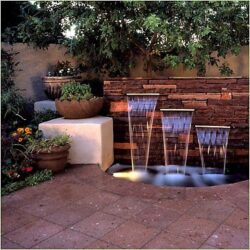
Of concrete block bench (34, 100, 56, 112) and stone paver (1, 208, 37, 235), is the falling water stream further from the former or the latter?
stone paver (1, 208, 37, 235)

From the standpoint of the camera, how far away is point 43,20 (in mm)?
5418

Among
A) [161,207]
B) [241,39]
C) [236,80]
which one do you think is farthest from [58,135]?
→ [241,39]

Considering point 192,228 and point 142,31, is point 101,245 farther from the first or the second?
point 142,31

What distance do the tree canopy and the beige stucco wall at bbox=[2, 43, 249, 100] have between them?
195 mm

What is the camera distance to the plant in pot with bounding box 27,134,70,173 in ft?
12.9

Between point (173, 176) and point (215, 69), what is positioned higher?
point (215, 69)

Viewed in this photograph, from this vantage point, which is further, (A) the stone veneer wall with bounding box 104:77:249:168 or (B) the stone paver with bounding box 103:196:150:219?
(A) the stone veneer wall with bounding box 104:77:249:168

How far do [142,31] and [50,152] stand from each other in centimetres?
257

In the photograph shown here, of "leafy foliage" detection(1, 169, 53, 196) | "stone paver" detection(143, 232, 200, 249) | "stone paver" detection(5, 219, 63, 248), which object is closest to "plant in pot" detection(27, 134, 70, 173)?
"leafy foliage" detection(1, 169, 53, 196)

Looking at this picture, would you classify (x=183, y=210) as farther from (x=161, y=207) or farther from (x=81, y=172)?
(x=81, y=172)

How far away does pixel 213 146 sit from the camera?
4773 millimetres

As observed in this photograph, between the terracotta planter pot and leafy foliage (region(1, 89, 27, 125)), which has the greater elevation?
leafy foliage (region(1, 89, 27, 125))

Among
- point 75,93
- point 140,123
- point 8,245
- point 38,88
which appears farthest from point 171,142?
point 8,245

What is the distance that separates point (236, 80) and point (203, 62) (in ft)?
2.08
